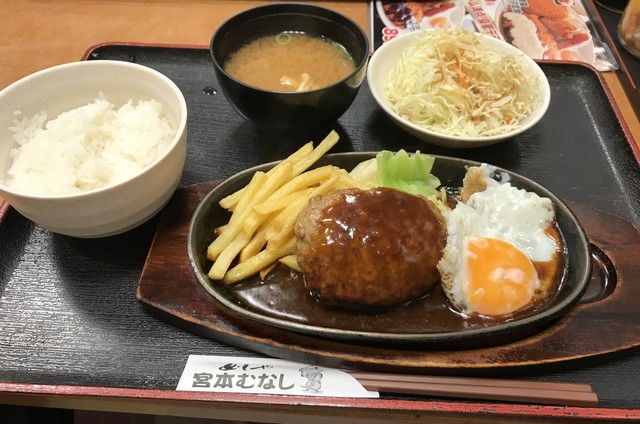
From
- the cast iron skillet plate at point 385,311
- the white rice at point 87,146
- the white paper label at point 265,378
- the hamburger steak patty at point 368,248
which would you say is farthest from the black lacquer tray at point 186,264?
the hamburger steak patty at point 368,248

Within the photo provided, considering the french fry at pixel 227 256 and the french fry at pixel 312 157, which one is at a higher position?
the french fry at pixel 312 157

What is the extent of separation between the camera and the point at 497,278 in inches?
72.8

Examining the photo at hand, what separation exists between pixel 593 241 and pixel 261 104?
1.57 meters

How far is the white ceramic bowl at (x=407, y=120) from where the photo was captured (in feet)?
7.75

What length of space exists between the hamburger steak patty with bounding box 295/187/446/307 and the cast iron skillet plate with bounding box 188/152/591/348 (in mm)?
65

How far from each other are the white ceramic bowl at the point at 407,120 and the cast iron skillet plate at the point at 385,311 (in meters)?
0.49

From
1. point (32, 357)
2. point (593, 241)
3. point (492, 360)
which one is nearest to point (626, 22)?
point (593, 241)

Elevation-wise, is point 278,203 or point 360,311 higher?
point 278,203

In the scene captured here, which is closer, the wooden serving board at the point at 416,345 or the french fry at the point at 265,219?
the wooden serving board at the point at 416,345

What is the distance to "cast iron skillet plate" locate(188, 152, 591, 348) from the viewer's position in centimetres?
169

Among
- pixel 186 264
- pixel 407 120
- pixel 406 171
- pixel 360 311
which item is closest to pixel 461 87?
pixel 407 120

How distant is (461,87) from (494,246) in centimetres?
114

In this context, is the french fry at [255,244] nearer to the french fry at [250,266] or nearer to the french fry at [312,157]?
the french fry at [250,266]

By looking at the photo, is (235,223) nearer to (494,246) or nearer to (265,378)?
(265,378)
